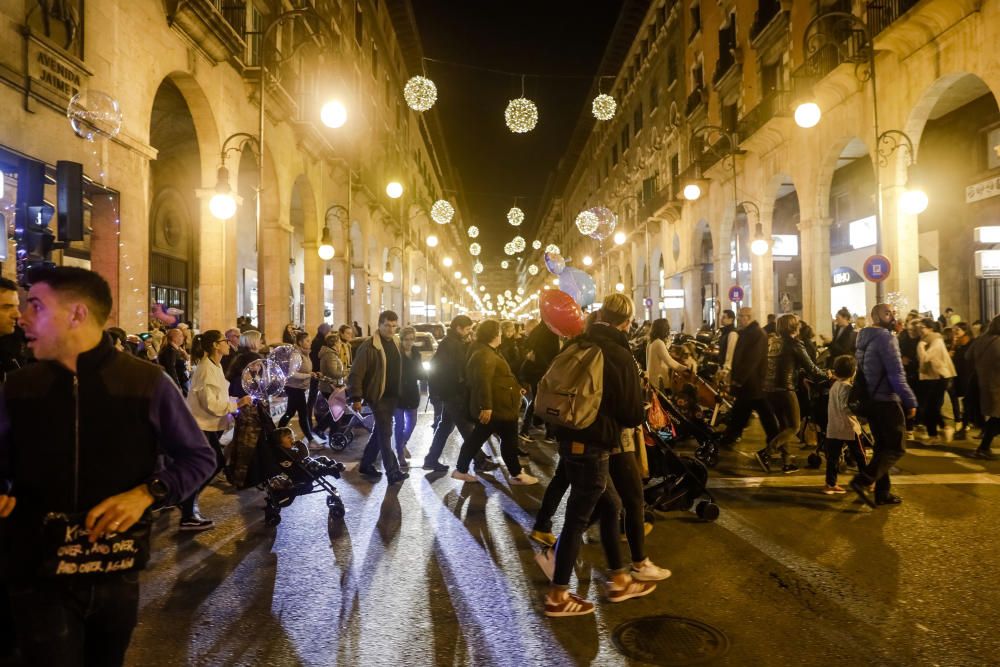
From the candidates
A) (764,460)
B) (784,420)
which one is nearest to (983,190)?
(784,420)

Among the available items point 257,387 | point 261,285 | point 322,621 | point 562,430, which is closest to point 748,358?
point 562,430

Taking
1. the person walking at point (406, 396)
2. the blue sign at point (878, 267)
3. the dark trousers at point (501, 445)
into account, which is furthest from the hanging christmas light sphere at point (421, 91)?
the dark trousers at point (501, 445)

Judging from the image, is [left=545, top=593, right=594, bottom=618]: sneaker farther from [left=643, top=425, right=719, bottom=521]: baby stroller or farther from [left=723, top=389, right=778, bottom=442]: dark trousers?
[left=723, top=389, right=778, bottom=442]: dark trousers

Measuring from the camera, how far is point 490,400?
761cm

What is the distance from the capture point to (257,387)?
270 inches

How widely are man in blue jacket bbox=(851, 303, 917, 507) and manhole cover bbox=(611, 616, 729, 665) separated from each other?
11.7 feet

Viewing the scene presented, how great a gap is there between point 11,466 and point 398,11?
1809 inches

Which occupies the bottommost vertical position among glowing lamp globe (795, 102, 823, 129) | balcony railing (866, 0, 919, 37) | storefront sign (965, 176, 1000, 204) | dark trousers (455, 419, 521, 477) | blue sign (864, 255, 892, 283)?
dark trousers (455, 419, 521, 477)

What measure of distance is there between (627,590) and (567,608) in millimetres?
504

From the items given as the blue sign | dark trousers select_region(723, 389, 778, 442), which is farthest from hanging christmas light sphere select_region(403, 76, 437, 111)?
dark trousers select_region(723, 389, 778, 442)

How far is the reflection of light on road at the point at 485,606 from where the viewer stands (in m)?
3.79

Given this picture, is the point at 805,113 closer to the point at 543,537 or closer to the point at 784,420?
the point at 784,420

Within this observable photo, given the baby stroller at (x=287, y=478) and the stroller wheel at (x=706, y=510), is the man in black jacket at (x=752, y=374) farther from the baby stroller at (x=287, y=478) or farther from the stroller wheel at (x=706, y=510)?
the baby stroller at (x=287, y=478)

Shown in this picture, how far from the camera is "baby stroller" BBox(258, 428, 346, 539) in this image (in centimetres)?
621
